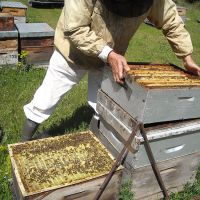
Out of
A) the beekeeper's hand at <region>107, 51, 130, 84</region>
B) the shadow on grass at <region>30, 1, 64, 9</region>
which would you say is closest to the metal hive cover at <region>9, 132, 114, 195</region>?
the beekeeper's hand at <region>107, 51, 130, 84</region>

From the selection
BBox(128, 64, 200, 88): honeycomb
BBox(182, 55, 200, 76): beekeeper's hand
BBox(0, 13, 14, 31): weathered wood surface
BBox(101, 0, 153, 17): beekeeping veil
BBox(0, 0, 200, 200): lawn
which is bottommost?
BBox(0, 0, 200, 200): lawn

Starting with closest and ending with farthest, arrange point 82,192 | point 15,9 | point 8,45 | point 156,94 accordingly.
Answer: point 156,94, point 82,192, point 8,45, point 15,9

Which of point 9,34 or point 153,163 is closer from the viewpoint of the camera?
point 153,163

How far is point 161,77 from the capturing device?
2.55 m

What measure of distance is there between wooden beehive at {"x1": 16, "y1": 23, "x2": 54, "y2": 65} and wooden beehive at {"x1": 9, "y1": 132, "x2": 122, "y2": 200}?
2.77 metres

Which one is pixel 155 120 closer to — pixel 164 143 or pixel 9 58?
pixel 164 143

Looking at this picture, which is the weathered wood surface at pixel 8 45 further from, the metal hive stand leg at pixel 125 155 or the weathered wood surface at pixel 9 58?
the metal hive stand leg at pixel 125 155

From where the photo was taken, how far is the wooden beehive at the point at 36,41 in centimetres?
514

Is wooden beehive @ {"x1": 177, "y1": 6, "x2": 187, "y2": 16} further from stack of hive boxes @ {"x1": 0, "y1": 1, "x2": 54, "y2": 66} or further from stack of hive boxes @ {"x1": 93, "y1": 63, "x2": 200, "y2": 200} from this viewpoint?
stack of hive boxes @ {"x1": 93, "y1": 63, "x2": 200, "y2": 200}

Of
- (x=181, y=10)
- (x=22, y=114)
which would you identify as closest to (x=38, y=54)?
(x=22, y=114)

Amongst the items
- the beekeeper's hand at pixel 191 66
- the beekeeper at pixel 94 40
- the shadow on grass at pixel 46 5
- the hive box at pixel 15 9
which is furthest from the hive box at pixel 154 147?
the shadow on grass at pixel 46 5

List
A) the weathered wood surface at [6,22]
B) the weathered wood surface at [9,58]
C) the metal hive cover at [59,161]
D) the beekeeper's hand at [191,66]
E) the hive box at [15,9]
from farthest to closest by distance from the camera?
1. the hive box at [15,9]
2. the weathered wood surface at [9,58]
3. the weathered wood surface at [6,22]
4. the beekeeper's hand at [191,66]
5. the metal hive cover at [59,161]

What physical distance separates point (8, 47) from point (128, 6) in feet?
9.70

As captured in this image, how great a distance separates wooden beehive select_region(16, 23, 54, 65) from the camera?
5.14 metres
